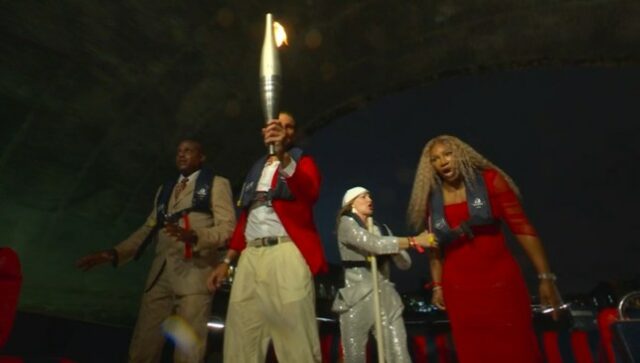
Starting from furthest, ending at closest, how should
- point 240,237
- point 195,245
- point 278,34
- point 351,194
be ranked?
point 351,194, point 195,245, point 240,237, point 278,34

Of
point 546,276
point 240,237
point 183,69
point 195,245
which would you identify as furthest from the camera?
point 183,69

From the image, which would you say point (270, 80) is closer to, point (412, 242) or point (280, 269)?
point (280, 269)

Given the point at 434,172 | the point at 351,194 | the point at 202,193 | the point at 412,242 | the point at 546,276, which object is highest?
the point at 351,194

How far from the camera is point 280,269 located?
288cm

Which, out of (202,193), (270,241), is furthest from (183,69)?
(270,241)

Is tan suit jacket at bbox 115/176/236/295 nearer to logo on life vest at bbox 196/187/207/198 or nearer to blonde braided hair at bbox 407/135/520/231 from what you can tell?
logo on life vest at bbox 196/187/207/198

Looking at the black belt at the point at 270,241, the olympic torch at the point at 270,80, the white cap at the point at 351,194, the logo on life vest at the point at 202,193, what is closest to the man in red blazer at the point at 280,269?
the black belt at the point at 270,241

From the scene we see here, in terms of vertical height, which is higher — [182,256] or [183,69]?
[183,69]

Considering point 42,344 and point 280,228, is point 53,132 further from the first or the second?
point 280,228

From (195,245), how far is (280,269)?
→ 876 millimetres

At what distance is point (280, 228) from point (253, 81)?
12.5ft

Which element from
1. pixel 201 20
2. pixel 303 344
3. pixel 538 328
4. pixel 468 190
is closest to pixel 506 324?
pixel 468 190

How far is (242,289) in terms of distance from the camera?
2.95m

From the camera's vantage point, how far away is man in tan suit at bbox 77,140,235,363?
3.48 meters
